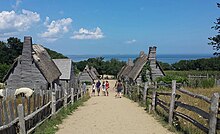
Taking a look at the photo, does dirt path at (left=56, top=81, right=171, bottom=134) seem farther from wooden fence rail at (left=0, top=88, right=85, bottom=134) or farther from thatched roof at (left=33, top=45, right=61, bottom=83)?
thatched roof at (left=33, top=45, right=61, bottom=83)

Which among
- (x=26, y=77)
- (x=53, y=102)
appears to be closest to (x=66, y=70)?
(x=26, y=77)

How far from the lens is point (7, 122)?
7.01 m

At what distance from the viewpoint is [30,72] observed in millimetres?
31688

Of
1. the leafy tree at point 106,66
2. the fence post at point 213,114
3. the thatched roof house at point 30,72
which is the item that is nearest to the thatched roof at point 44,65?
the thatched roof house at point 30,72

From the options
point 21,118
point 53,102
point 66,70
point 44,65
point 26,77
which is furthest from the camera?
point 66,70

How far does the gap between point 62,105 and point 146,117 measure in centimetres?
450

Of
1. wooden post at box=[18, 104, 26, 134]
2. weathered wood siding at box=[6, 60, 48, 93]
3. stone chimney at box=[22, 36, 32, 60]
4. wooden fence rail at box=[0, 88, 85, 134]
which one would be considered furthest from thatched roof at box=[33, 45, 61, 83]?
wooden post at box=[18, 104, 26, 134]

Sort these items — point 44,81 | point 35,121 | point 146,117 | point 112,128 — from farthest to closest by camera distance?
point 44,81 < point 146,117 < point 112,128 < point 35,121

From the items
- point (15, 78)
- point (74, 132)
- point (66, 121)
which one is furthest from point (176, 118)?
point (15, 78)

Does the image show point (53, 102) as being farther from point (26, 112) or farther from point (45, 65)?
point (45, 65)

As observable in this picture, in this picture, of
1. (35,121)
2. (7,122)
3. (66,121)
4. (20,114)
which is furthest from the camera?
(66,121)

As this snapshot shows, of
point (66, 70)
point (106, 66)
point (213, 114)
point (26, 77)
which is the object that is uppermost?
point (213, 114)

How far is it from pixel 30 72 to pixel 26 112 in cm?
2375

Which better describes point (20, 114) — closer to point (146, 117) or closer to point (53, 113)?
point (53, 113)
